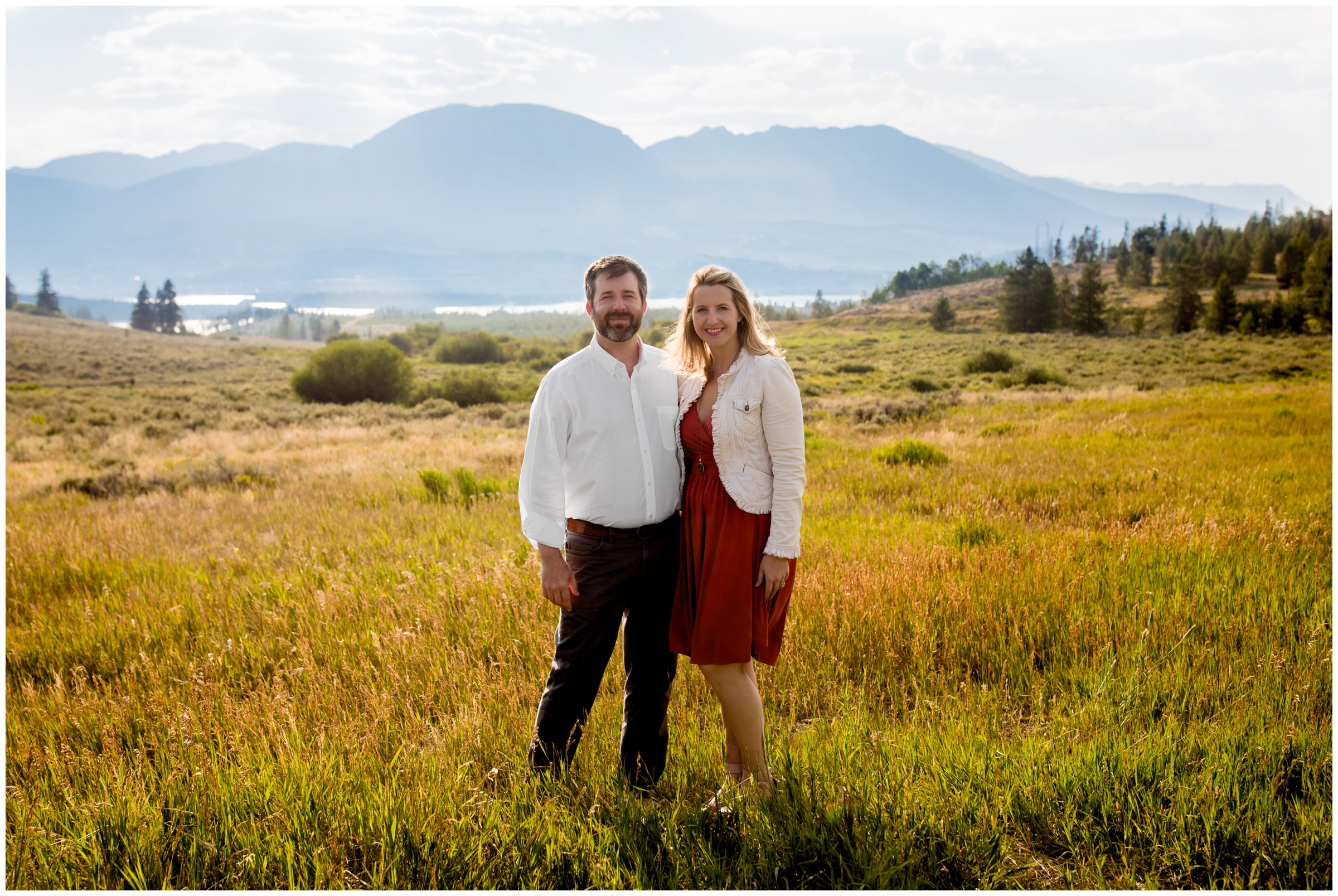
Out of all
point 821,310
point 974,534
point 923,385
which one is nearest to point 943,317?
point 923,385

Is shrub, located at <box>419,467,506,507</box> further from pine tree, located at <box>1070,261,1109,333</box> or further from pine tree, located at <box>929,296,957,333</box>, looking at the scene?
pine tree, located at <box>929,296,957,333</box>

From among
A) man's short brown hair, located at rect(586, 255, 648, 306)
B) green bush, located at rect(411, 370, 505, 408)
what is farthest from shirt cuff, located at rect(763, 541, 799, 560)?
green bush, located at rect(411, 370, 505, 408)

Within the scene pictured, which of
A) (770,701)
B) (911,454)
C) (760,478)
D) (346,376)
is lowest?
(770,701)

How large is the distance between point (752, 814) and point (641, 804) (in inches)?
18.8

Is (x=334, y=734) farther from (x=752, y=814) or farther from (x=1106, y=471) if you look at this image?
(x=1106, y=471)

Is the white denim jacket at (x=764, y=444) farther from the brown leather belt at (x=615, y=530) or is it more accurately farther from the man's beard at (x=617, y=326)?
the man's beard at (x=617, y=326)

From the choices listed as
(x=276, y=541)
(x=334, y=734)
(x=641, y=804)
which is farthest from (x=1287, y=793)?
(x=276, y=541)

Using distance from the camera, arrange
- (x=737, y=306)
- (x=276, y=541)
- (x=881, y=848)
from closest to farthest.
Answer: (x=881, y=848)
(x=737, y=306)
(x=276, y=541)

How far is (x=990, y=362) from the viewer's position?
44125mm

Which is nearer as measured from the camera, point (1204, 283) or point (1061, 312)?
point (1061, 312)

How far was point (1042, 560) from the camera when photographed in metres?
5.51

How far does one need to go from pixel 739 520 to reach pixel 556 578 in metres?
0.90

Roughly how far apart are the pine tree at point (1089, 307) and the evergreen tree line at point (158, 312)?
6329 inches

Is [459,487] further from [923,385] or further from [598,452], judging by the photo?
[923,385]
